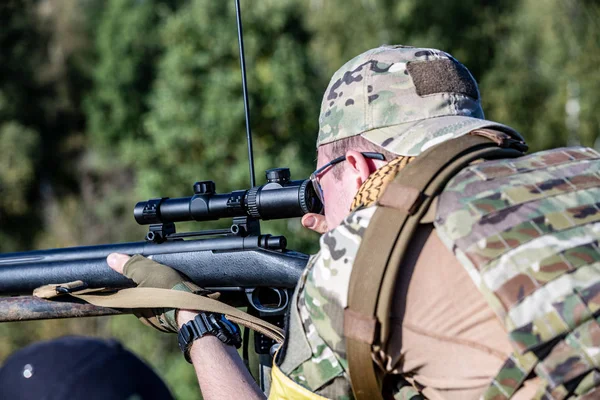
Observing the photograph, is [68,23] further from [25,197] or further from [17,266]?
[17,266]

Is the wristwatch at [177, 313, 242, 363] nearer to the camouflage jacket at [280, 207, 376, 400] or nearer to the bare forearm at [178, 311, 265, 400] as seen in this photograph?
the bare forearm at [178, 311, 265, 400]

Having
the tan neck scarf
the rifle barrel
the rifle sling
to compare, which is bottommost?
the rifle sling

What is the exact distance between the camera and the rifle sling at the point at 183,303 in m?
3.67

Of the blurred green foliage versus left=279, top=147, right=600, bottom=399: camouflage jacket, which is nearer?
left=279, top=147, right=600, bottom=399: camouflage jacket

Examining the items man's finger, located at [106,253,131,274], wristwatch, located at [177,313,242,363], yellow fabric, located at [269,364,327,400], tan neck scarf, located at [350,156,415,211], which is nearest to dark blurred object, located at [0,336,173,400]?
yellow fabric, located at [269,364,327,400]

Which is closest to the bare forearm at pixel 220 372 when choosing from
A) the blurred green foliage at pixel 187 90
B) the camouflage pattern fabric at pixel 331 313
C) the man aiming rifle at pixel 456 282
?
the man aiming rifle at pixel 456 282

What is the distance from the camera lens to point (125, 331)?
979 inches

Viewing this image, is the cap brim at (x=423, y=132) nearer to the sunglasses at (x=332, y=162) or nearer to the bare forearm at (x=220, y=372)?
the sunglasses at (x=332, y=162)

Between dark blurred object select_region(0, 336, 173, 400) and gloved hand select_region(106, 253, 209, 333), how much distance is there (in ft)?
3.29

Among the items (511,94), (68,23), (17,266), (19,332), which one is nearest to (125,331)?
(19,332)

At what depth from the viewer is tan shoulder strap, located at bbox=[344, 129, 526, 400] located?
2.44 m

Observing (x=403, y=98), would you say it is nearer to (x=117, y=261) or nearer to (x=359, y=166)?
(x=359, y=166)

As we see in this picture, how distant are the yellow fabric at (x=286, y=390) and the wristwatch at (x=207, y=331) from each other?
28.8 inches

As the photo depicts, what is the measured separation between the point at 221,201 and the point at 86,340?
1396 mm
